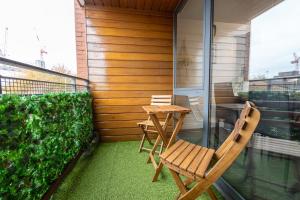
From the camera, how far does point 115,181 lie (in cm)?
181

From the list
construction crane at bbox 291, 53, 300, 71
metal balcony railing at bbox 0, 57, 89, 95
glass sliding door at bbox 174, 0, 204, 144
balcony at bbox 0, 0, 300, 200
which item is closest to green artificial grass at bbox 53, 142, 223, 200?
balcony at bbox 0, 0, 300, 200

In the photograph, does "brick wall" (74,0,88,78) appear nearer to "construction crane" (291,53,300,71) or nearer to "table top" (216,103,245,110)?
"table top" (216,103,245,110)

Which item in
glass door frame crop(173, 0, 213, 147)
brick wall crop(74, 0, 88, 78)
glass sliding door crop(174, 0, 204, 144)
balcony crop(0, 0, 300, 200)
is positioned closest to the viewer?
balcony crop(0, 0, 300, 200)

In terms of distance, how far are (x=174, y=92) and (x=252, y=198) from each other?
212 cm

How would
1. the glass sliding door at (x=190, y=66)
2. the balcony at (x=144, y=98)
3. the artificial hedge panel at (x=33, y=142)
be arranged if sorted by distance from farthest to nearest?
the glass sliding door at (x=190, y=66), the balcony at (x=144, y=98), the artificial hedge panel at (x=33, y=142)

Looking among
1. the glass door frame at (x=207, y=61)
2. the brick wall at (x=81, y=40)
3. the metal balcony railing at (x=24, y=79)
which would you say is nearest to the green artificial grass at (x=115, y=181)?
the glass door frame at (x=207, y=61)

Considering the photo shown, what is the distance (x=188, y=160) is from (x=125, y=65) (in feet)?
7.63

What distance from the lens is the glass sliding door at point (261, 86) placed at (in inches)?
47.1

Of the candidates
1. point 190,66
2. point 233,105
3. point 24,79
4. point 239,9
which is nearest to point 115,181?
point 24,79

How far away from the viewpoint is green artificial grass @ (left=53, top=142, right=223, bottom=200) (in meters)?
1.58

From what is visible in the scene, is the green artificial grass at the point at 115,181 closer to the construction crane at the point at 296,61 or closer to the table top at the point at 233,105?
the table top at the point at 233,105

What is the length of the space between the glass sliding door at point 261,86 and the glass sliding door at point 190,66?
29 centimetres

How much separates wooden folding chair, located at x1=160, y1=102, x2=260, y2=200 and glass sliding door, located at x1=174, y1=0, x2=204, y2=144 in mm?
810

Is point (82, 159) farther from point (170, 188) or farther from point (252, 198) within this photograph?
point (252, 198)
